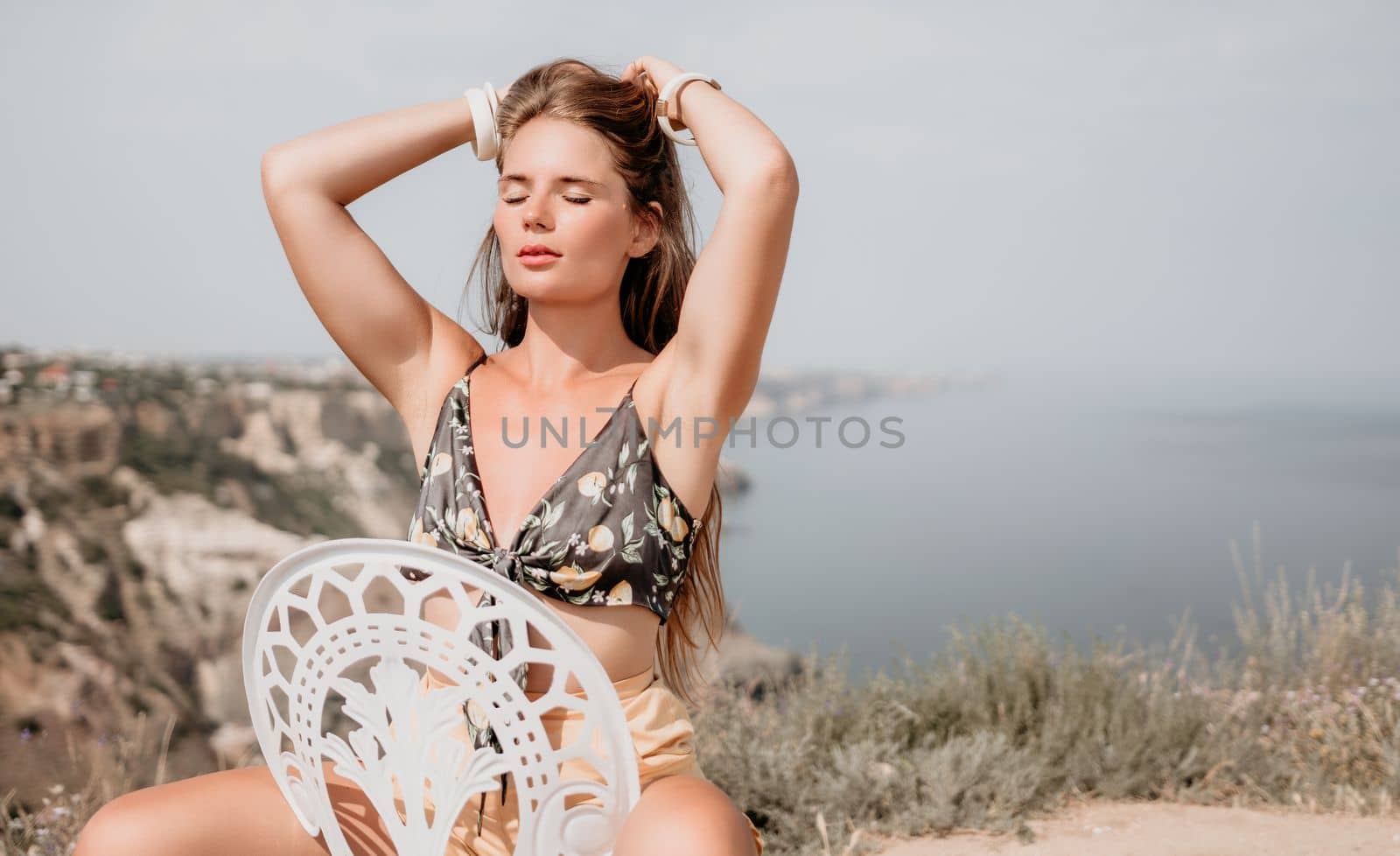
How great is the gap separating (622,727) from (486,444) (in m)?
0.63

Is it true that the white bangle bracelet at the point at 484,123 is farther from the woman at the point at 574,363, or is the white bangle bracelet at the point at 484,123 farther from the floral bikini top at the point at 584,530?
the floral bikini top at the point at 584,530

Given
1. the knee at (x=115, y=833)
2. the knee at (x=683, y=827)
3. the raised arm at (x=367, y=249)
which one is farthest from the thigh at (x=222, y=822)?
the raised arm at (x=367, y=249)

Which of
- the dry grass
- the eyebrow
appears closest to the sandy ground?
the dry grass

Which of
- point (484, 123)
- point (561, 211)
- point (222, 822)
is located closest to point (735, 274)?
point (561, 211)

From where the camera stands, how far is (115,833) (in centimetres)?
141

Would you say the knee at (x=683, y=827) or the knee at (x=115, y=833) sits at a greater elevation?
the knee at (x=683, y=827)

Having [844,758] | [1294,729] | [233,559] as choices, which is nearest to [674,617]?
[844,758]

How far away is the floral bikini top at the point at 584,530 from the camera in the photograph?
5.16 feet

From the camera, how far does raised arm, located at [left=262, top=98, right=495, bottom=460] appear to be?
5.90 feet

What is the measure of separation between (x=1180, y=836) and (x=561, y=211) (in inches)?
93.9

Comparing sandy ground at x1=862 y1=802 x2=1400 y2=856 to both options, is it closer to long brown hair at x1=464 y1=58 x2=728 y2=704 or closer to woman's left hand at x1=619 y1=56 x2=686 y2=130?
long brown hair at x1=464 y1=58 x2=728 y2=704

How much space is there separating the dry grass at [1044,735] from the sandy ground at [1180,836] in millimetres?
69

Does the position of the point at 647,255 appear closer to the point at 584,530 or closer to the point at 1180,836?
the point at 584,530

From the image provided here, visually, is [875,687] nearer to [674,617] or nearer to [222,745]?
[674,617]
